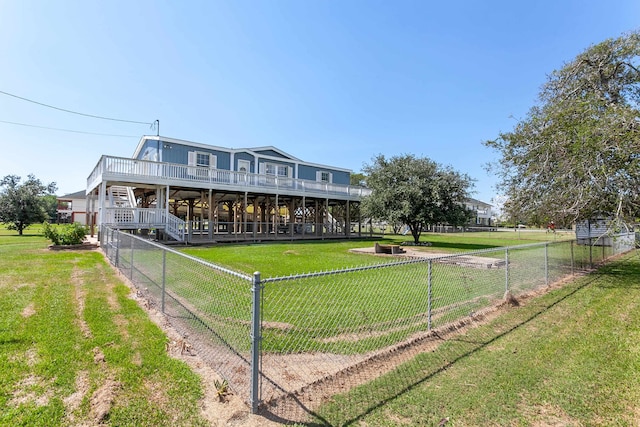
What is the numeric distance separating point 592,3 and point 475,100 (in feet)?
22.2

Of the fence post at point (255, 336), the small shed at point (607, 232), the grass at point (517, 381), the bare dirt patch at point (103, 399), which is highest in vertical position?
the small shed at point (607, 232)

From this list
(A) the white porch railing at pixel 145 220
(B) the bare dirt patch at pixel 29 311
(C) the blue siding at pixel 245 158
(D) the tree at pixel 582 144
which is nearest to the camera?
(B) the bare dirt patch at pixel 29 311

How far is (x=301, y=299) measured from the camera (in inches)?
238

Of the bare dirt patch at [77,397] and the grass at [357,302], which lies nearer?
the bare dirt patch at [77,397]

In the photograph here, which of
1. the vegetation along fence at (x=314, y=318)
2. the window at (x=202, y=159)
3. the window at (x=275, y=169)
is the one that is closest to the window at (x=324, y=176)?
the window at (x=275, y=169)

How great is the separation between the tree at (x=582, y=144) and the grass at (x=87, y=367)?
959 centimetres

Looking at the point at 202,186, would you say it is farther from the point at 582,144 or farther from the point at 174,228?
the point at 582,144

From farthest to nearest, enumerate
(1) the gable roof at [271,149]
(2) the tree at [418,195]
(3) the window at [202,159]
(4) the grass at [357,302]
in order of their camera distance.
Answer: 1. (1) the gable roof at [271,149]
2. (3) the window at [202,159]
3. (2) the tree at [418,195]
4. (4) the grass at [357,302]

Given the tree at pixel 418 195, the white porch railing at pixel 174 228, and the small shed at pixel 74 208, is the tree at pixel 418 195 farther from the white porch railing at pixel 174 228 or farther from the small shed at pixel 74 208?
the small shed at pixel 74 208

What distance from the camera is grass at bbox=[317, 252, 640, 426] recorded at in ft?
8.73

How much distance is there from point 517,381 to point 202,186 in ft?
55.4

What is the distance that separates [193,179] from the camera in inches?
685

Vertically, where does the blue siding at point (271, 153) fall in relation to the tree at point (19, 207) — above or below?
above

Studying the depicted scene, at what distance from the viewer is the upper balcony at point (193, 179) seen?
15227mm
